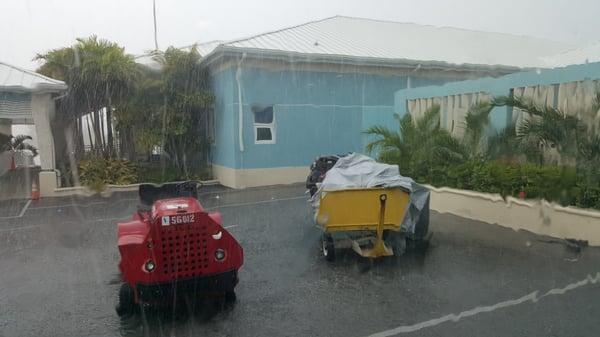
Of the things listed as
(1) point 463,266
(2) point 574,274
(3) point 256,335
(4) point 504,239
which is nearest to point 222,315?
(3) point 256,335

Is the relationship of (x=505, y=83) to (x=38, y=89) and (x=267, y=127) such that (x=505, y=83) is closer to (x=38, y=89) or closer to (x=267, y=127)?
(x=267, y=127)

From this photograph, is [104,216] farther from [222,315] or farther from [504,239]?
[504,239]

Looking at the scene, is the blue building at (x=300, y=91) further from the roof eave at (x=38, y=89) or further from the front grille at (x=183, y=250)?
the front grille at (x=183, y=250)

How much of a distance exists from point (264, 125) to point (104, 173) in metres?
5.40

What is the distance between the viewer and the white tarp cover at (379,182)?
7.36 meters

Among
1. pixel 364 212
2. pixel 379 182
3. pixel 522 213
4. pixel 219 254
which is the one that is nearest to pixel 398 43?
pixel 522 213

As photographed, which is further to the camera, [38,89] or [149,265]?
[38,89]

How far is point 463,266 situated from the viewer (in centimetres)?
695

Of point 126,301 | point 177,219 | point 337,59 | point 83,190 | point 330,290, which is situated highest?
point 337,59

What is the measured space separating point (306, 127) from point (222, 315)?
38.3 ft

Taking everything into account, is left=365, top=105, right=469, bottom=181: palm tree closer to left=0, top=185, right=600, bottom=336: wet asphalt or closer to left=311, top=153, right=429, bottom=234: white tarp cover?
left=0, top=185, right=600, bottom=336: wet asphalt

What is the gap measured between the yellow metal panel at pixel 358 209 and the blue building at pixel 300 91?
8.84 metres

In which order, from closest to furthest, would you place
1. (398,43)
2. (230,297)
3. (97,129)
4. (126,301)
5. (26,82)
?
(126,301)
(230,297)
(26,82)
(97,129)
(398,43)

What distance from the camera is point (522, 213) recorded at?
8906 mm
